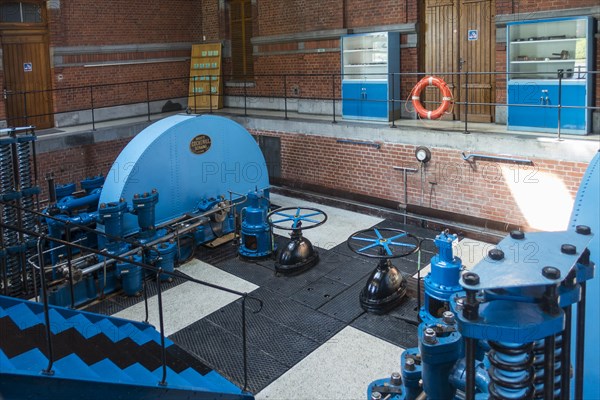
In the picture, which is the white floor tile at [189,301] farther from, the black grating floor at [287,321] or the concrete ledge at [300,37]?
the concrete ledge at [300,37]

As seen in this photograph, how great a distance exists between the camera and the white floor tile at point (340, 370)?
193 inches

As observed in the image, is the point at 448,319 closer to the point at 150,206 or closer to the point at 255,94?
the point at 150,206

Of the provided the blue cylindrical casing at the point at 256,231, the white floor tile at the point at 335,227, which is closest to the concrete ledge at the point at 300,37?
the white floor tile at the point at 335,227

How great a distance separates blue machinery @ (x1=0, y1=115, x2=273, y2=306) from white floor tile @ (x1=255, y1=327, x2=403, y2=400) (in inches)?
83.8

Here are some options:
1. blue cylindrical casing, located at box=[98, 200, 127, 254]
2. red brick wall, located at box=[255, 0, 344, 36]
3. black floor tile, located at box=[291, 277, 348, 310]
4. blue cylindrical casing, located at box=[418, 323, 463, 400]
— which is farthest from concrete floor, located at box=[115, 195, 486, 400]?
red brick wall, located at box=[255, 0, 344, 36]

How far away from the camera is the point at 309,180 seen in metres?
11.0

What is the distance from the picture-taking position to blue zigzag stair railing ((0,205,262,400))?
3336mm

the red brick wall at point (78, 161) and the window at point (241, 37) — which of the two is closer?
the red brick wall at point (78, 161)

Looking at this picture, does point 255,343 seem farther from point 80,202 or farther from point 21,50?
point 21,50

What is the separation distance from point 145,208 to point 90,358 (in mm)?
3315

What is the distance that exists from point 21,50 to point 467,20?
8665 mm

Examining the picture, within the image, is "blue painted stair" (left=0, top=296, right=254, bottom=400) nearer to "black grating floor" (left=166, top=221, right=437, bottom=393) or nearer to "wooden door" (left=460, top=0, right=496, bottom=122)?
"black grating floor" (left=166, top=221, right=437, bottom=393)

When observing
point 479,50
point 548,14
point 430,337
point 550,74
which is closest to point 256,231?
point 430,337

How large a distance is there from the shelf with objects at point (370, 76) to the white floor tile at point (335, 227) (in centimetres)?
189
